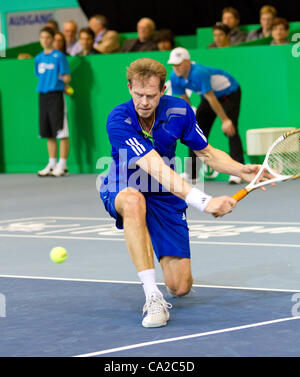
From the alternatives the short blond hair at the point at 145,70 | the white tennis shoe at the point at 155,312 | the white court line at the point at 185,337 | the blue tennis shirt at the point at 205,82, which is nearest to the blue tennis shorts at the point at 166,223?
the white tennis shoe at the point at 155,312

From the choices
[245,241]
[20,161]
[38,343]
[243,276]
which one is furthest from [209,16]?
[38,343]

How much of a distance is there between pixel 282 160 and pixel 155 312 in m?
1.76

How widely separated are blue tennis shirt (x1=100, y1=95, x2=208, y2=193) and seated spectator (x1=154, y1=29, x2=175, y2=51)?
27.9 ft

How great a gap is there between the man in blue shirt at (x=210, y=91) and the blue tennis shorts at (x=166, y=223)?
5.47 meters

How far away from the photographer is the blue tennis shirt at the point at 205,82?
37.2 ft

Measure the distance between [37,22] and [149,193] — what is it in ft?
50.7

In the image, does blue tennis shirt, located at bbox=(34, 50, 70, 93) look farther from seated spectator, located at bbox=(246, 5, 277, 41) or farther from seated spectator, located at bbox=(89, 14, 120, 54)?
seated spectator, located at bbox=(246, 5, 277, 41)

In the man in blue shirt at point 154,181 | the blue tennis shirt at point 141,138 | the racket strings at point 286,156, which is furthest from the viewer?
the racket strings at point 286,156

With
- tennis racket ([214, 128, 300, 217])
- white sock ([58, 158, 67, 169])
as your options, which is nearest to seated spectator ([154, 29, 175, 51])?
white sock ([58, 158, 67, 169])

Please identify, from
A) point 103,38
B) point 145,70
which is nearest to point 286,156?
point 145,70

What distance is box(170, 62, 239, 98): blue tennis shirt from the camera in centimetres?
1134

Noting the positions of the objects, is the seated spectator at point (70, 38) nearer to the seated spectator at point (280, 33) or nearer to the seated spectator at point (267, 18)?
the seated spectator at point (267, 18)
